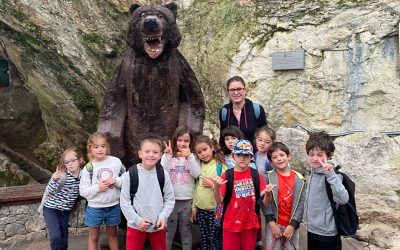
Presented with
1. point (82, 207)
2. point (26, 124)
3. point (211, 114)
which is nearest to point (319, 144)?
point (82, 207)

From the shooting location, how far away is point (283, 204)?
9.86ft

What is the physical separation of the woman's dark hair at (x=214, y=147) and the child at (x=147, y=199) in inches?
16.5

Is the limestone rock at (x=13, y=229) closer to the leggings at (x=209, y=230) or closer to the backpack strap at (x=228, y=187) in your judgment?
the leggings at (x=209, y=230)

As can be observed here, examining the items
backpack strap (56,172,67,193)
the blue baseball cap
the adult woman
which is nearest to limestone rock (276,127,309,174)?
the adult woman

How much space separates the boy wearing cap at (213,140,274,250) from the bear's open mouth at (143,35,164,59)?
1067mm

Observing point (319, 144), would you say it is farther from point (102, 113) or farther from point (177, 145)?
point (102, 113)

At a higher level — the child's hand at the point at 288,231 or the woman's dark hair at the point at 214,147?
the woman's dark hair at the point at 214,147

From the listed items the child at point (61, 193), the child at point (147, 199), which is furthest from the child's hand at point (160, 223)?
the child at point (61, 193)

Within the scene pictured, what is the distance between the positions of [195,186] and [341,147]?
2.73 meters

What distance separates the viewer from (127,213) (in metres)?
2.85

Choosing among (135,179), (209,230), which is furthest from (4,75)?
(209,230)

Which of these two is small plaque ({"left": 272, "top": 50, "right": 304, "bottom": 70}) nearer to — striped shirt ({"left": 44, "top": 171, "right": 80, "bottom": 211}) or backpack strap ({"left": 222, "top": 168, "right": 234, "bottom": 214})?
backpack strap ({"left": 222, "top": 168, "right": 234, "bottom": 214})

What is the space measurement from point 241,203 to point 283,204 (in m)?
0.34

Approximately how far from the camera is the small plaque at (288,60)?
18.5 feet
